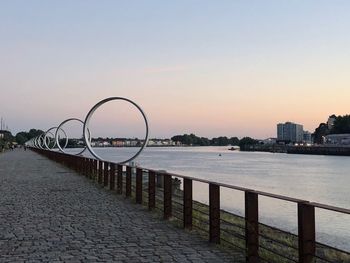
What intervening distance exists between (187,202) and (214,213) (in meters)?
1.23

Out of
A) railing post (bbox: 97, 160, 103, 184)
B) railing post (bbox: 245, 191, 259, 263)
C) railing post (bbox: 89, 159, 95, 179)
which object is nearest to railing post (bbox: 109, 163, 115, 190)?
Result: railing post (bbox: 97, 160, 103, 184)

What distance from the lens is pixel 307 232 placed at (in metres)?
5.41

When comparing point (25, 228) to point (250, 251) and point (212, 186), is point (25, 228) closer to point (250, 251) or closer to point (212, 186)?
point (212, 186)

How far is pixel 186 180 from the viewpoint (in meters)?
8.98

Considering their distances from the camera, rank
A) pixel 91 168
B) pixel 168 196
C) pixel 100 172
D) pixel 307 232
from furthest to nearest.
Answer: pixel 91 168 < pixel 100 172 < pixel 168 196 < pixel 307 232

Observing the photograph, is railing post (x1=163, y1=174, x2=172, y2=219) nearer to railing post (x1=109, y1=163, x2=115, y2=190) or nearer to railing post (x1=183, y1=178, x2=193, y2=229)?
railing post (x1=183, y1=178, x2=193, y2=229)

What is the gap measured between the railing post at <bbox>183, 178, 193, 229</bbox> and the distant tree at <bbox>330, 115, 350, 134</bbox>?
184 m

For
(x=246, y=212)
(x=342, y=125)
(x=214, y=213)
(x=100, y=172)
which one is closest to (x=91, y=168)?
(x=100, y=172)

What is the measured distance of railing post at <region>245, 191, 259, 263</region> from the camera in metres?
6.52

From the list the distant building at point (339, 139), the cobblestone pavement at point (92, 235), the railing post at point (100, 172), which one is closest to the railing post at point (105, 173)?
the railing post at point (100, 172)

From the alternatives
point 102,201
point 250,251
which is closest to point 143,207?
point 102,201

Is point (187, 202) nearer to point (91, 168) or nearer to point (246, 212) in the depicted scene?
point (246, 212)

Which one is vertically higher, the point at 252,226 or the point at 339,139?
the point at 339,139

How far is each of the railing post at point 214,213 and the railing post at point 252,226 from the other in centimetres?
120
